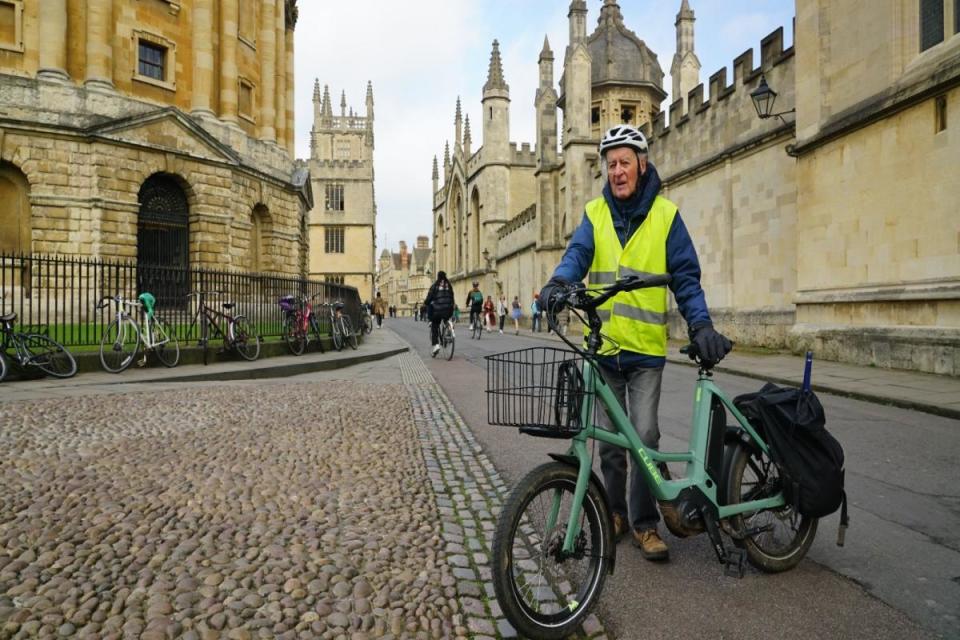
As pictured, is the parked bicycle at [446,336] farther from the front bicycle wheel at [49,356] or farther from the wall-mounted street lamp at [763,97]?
the wall-mounted street lamp at [763,97]

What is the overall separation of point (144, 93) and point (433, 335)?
15190 mm

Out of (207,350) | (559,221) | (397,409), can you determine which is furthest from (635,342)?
(559,221)

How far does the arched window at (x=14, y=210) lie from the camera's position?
62.5 feet

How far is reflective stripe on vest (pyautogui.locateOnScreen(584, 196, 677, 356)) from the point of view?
2834 mm

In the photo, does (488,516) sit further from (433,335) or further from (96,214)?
(96,214)

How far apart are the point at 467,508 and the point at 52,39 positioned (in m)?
22.7

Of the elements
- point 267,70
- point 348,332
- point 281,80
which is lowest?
point 348,332

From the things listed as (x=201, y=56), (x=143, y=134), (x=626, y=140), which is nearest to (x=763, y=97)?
(x=626, y=140)

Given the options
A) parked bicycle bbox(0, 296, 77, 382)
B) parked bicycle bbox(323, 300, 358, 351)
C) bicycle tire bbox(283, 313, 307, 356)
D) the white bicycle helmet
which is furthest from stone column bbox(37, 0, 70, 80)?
the white bicycle helmet

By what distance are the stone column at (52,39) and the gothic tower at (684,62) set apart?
2243cm

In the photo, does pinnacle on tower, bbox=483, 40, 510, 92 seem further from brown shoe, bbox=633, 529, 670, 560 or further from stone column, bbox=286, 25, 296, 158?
brown shoe, bbox=633, 529, 670, 560

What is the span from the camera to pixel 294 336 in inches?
549

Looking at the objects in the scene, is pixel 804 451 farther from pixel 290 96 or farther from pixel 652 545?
pixel 290 96

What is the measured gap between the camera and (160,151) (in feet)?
69.7
